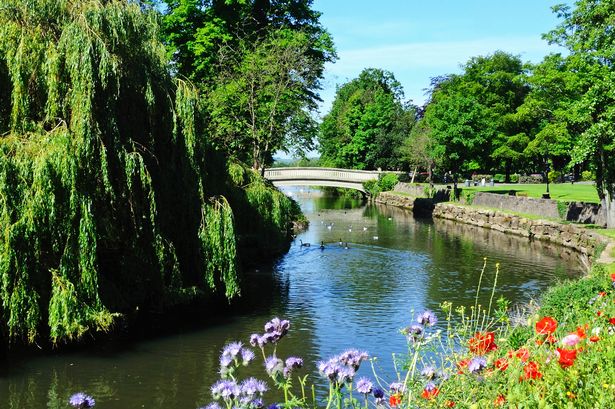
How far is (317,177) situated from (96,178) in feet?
149

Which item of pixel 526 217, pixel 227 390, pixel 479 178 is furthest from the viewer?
pixel 479 178

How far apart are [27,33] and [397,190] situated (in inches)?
2135

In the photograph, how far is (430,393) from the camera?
5.37m

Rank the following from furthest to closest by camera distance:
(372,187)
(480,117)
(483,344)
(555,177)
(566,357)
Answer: (372,187) → (555,177) → (480,117) → (483,344) → (566,357)

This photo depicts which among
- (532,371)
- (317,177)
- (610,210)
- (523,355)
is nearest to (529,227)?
(610,210)

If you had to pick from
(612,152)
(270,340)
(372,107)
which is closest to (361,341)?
(270,340)

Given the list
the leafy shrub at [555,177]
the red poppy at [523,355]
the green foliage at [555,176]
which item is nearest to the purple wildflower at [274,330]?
the red poppy at [523,355]

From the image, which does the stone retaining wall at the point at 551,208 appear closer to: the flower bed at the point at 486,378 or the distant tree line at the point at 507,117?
the distant tree line at the point at 507,117

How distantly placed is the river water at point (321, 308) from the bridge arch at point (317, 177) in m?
16.6

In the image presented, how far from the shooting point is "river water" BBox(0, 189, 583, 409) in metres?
12.6

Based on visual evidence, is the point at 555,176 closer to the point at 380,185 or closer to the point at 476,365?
the point at 380,185

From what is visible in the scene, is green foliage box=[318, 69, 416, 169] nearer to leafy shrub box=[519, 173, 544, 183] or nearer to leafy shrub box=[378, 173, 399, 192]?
leafy shrub box=[378, 173, 399, 192]

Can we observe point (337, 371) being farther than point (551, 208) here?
No

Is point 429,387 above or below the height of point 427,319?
below
